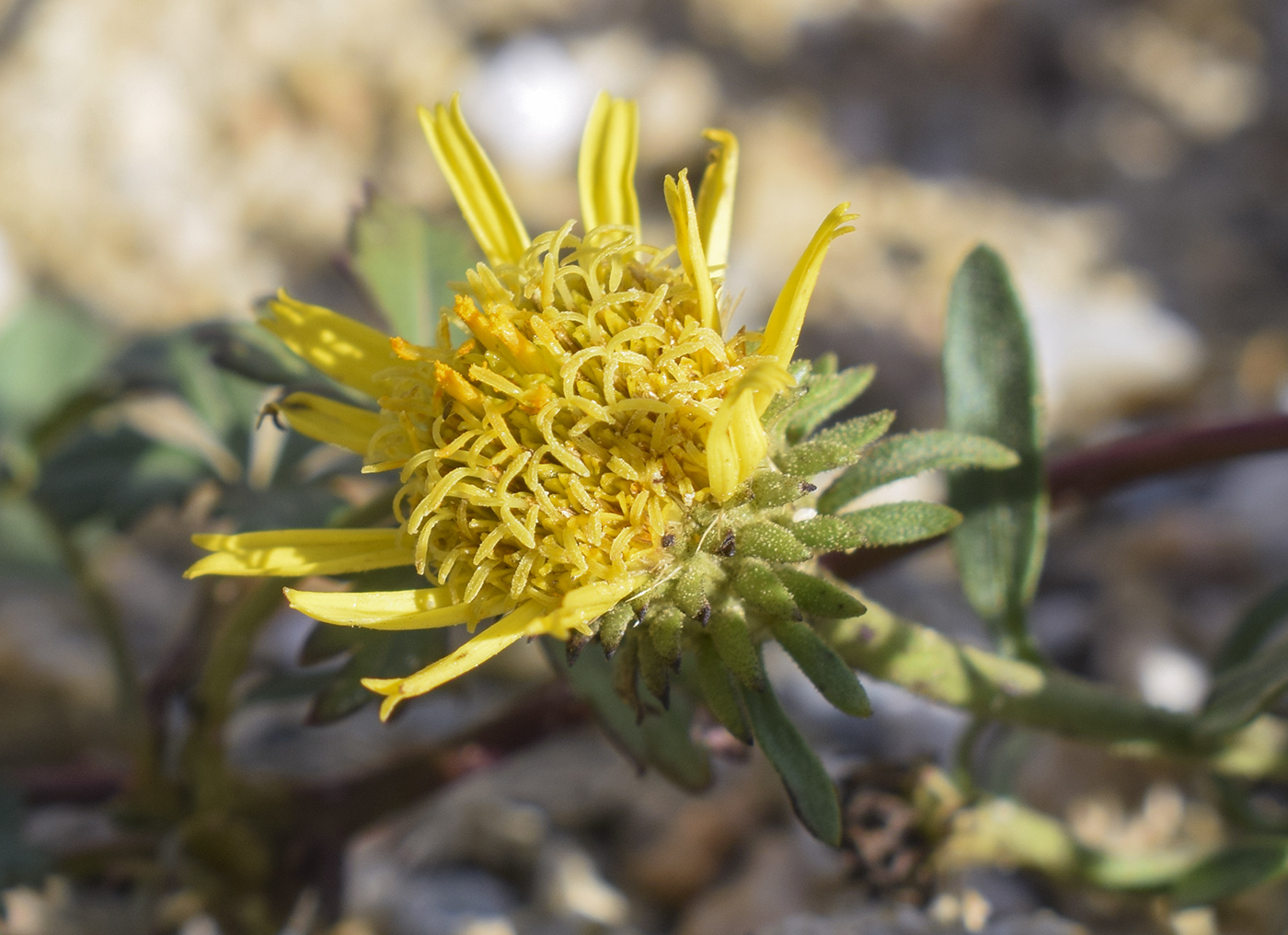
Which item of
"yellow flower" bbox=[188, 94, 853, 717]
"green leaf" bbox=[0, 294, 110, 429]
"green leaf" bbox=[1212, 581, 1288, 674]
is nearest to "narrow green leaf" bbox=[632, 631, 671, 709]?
"yellow flower" bbox=[188, 94, 853, 717]

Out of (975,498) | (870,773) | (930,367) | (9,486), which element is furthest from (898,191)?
(9,486)

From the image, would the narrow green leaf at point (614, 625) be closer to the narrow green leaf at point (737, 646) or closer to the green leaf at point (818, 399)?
the narrow green leaf at point (737, 646)

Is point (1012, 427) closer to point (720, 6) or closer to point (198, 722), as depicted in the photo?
point (198, 722)

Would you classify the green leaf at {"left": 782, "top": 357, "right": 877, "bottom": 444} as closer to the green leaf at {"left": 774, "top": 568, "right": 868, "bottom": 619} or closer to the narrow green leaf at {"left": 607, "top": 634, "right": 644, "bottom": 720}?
the green leaf at {"left": 774, "top": 568, "right": 868, "bottom": 619}

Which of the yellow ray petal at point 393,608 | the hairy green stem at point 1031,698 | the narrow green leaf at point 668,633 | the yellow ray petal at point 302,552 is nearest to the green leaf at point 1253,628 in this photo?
the hairy green stem at point 1031,698

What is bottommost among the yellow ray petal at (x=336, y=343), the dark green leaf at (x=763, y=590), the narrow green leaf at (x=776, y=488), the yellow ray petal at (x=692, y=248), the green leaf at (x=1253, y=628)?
the green leaf at (x=1253, y=628)

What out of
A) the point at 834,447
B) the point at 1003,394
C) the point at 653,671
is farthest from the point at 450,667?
the point at 1003,394

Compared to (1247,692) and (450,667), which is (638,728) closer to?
(450,667)
